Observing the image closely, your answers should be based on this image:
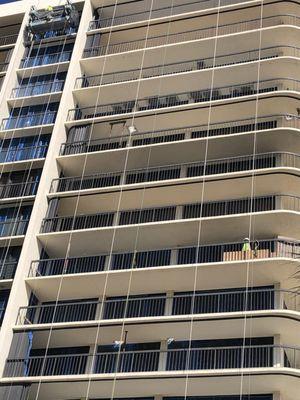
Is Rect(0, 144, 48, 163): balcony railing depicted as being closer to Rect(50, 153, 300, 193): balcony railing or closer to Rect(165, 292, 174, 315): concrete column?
Rect(50, 153, 300, 193): balcony railing

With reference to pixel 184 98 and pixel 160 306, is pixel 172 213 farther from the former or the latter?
pixel 184 98

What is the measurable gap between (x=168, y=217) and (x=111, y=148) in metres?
5.77

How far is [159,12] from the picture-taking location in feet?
132

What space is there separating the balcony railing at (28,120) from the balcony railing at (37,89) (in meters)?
1.46

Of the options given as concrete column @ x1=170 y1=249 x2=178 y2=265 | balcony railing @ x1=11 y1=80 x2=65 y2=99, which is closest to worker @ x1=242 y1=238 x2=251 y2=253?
concrete column @ x1=170 y1=249 x2=178 y2=265

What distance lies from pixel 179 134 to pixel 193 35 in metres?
6.66

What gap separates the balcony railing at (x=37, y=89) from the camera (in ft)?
127

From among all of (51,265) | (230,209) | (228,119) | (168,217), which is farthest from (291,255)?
(51,265)

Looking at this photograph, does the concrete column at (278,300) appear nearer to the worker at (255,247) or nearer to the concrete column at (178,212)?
the worker at (255,247)

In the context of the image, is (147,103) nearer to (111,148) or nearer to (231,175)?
(111,148)

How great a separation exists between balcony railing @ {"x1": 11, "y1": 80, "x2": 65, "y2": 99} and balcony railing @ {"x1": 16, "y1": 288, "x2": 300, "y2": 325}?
511 inches

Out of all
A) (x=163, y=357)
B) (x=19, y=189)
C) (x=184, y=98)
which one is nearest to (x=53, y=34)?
(x=184, y=98)

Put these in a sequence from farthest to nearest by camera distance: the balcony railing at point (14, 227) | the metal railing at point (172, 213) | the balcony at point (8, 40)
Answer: the balcony at point (8, 40), the balcony railing at point (14, 227), the metal railing at point (172, 213)

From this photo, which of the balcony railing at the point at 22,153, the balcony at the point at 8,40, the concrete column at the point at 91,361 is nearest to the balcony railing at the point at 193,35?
the balcony at the point at 8,40
